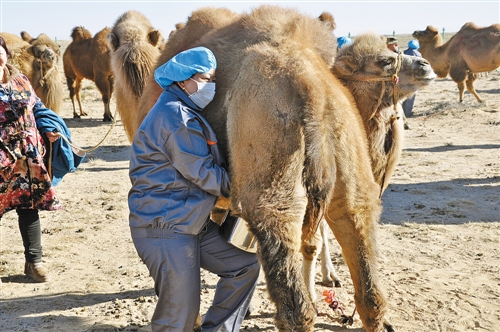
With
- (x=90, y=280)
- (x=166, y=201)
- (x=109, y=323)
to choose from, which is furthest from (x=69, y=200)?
(x=166, y=201)

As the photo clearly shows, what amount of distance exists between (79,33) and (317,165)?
50.9 ft

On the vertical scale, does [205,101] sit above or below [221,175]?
above

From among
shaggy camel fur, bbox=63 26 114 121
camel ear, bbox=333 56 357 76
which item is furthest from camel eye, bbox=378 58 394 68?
shaggy camel fur, bbox=63 26 114 121

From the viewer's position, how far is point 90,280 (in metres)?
5.15

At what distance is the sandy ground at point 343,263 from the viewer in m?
4.32

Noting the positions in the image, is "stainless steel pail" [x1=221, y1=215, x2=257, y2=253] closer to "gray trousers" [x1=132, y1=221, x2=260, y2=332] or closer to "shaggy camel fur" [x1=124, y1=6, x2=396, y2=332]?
"gray trousers" [x1=132, y1=221, x2=260, y2=332]

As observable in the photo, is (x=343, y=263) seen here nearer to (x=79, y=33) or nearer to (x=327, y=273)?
(x=327, y=273)

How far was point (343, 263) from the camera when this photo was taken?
5.44 m

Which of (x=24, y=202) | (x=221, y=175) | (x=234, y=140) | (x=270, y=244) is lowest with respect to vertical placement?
(x=24, y=202)

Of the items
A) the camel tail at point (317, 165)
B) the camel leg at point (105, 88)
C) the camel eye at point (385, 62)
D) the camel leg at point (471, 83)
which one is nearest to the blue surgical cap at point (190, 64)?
the camel tail at point (317, 165)

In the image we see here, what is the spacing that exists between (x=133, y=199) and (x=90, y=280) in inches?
93.6

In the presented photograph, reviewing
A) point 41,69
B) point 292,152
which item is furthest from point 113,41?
point 292,152

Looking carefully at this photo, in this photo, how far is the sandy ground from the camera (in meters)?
4.32

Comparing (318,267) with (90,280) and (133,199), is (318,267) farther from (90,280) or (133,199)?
(133,199)
